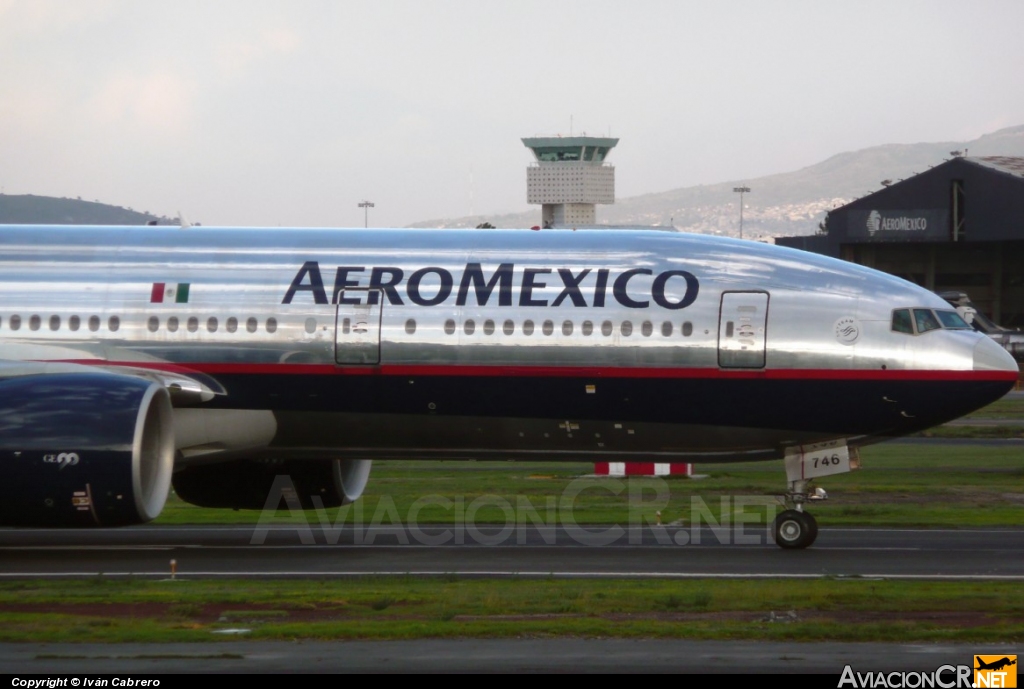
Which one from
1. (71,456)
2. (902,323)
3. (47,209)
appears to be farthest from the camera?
(47,209)

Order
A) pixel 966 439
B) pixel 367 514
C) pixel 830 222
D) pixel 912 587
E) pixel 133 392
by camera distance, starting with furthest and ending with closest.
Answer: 1. pixel 830 222
2. pixel 966 439
3. pixel 367 514
4. pixel 133 392
5. pixel 912 587

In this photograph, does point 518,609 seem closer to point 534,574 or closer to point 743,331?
point 534,574

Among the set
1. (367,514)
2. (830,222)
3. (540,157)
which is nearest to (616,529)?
(367,514)

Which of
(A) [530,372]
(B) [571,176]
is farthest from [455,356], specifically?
(B) [571,176]

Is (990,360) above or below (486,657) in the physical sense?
above

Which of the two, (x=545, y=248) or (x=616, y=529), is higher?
(x=545, y=248)

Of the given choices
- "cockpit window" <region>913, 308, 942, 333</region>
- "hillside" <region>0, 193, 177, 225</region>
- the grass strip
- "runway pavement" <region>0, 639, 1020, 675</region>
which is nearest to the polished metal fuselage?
"cockpit window" <region>913, 308, 942, 333</region>

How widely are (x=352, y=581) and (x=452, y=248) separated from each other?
237 inches

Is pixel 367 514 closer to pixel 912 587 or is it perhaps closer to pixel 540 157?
pixel 912 587

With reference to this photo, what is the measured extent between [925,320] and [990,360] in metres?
1.05

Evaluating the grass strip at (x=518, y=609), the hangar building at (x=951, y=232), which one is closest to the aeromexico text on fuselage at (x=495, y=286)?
the grass strip at (x=518, y=609)

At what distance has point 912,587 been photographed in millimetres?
16328

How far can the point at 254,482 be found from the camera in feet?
75.8

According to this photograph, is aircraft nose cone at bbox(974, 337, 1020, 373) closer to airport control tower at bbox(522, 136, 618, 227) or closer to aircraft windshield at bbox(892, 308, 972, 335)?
aircraft windshield at bbox(892, 308, 972, 335)
